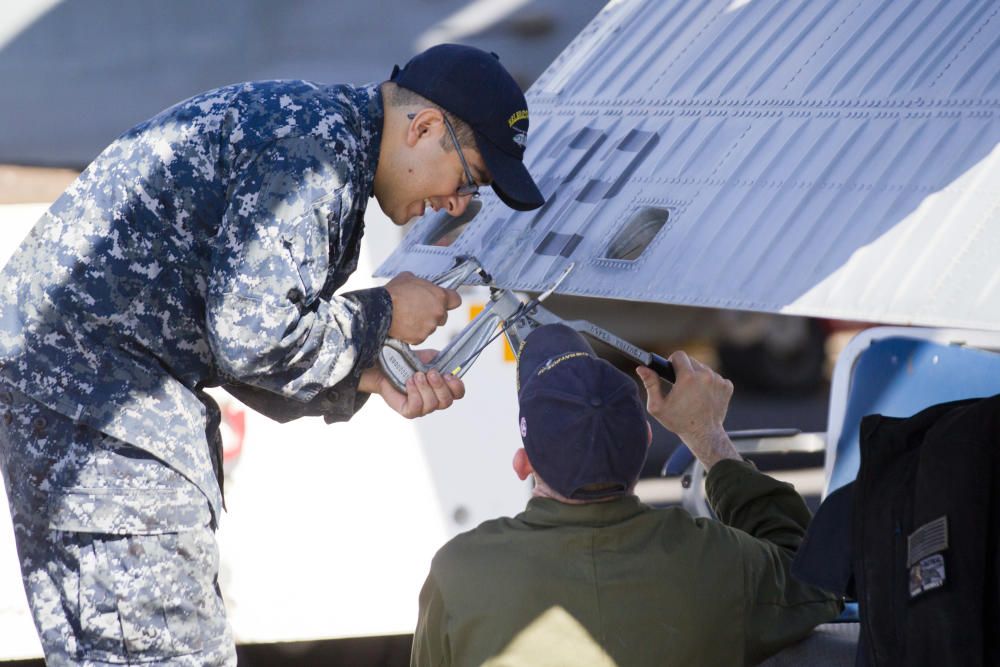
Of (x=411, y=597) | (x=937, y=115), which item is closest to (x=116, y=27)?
(x=411, y=597)

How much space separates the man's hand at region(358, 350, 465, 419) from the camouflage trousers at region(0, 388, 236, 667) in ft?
1.47

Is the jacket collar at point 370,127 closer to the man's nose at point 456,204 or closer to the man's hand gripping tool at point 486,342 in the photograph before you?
the man's nose at point 456,204

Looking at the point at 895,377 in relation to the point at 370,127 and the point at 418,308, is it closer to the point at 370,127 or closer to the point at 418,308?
the point at 418,308

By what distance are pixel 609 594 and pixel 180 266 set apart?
3.37 feet

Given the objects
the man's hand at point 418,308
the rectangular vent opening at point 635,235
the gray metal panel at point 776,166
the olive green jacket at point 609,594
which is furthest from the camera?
the man's hand at point 418,308

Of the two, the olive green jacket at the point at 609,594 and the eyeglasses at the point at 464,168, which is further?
the eyeglasses at the point at 464,168

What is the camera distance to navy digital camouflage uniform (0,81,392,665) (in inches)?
97.1

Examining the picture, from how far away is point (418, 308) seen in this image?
8.70ft

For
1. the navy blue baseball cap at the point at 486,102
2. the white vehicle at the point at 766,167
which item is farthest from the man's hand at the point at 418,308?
the navy blue baseball cap at the point at 486,102

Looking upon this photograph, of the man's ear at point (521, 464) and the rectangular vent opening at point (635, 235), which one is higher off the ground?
the rectangular vent opening at point (635, 235)

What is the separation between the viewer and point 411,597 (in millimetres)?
4211

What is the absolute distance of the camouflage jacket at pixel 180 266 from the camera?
2391 mm

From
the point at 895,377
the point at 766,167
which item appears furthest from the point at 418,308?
the point at 895,377

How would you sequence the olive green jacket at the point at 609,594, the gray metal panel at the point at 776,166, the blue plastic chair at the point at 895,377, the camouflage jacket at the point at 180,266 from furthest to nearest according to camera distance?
the blue plastic chair at the point at 895,377, the camouflage jacket at the point at 180,266, the olive green jacket at the point at 609,594, the gray metal panel at the point at 776,166
